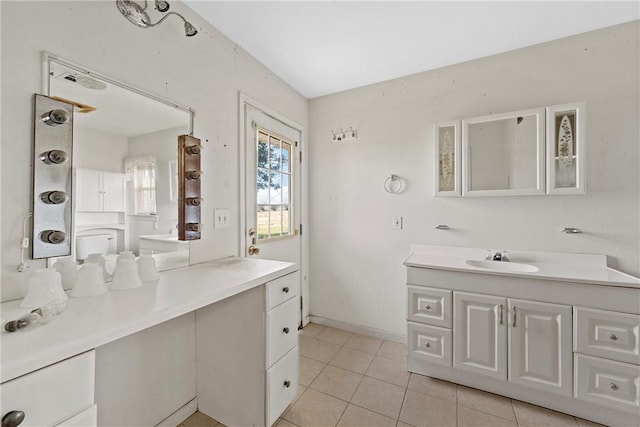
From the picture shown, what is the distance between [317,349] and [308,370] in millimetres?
301

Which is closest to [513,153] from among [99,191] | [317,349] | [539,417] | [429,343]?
[429,343]

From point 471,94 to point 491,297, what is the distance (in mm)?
1530

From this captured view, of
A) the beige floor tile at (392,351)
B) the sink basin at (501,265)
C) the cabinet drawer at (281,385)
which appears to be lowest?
the beige floor tile at (392,351)

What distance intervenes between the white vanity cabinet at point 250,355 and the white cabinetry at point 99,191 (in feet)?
2.34

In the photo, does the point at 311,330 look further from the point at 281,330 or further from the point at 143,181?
the point at 143,181

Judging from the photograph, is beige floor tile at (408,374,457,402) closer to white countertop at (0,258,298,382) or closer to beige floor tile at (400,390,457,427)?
beige floor tile at (400,390,457,427)

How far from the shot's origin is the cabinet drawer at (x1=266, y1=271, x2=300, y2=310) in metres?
1.33

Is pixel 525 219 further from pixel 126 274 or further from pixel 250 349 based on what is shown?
pixel 126 274

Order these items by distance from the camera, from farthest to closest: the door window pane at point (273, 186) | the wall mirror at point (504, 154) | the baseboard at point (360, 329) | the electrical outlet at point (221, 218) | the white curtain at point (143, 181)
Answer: the baseboard at point (360, 329) → the door window pane at point (273, 186) → the wall mirror at point (504, 154) → the electrical outlet at point (221, 218) → the white curtain at point (143, 181)

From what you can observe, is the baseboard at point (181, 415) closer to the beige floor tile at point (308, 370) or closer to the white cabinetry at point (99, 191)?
the beige floor tile at point (308, 370)

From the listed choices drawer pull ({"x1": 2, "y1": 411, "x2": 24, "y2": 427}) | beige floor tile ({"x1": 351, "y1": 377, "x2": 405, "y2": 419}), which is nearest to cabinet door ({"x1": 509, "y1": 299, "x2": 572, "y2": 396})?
beige floor tile ({"x1": 351, "y1": 377, "x2": 405, "y2": 419})

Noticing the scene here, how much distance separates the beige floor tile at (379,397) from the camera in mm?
1563

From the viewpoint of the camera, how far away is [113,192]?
119 cm

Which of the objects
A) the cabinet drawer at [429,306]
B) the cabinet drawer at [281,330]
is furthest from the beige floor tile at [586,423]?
the cabinet drawer at [281,330]
